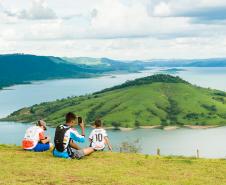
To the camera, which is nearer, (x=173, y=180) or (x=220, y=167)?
(x=173, y=180)

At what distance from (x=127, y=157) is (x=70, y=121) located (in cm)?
424

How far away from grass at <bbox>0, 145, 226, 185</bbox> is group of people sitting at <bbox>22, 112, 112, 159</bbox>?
2.04 ft

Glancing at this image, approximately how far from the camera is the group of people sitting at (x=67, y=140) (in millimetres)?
23422

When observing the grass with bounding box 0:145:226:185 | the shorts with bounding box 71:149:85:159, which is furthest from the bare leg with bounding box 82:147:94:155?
the shorts with bounding box 71:149:85:159

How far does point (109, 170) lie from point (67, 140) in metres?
3.81

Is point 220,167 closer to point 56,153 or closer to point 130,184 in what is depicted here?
point 130,184

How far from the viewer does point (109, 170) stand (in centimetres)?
2067

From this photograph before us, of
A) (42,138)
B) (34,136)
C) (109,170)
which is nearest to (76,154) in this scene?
(42,138)

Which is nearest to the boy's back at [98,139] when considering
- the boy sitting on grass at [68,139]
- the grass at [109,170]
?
the grass at [109,170]

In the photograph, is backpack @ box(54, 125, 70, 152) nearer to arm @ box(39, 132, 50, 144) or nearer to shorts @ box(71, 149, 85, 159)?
shorts @ box(71, 149, 85, 159)

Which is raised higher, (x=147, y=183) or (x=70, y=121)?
(x=70, y=121)

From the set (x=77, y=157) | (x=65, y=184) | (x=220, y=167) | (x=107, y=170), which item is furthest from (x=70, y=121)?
(x=220, y=167)

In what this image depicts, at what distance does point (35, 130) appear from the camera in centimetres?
2659

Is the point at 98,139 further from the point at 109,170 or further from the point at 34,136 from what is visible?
the point at 109,170
